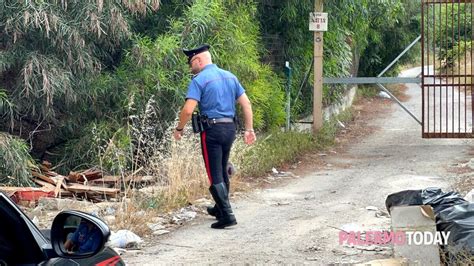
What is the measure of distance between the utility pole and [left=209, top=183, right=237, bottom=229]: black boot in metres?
6.64

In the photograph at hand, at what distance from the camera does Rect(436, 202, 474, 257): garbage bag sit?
6.08m

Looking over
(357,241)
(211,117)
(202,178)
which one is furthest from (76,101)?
(357,241)

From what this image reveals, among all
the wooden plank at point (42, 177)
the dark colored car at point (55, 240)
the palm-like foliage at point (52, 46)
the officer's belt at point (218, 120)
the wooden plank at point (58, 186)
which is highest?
the palm-like foliage at point (52, 46)

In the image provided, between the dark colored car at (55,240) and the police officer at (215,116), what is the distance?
4617 mm

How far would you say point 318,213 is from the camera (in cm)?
903

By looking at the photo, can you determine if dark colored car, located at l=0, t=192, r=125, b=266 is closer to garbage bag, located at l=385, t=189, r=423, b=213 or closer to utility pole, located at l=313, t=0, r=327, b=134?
garbage bag, located at l=385, t=189, r=423, b=213

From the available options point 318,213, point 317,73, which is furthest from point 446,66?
point 318,213

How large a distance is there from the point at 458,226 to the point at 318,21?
8190 mm

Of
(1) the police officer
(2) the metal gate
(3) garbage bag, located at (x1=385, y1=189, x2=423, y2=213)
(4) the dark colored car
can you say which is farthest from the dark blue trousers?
(2) the metal gate

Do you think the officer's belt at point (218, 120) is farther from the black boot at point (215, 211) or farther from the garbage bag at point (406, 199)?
the garbage bag at point (406, 199)

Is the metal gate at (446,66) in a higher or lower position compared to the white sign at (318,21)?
lower

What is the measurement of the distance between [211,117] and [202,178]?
6.22 feet

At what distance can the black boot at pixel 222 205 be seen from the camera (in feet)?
26.3
